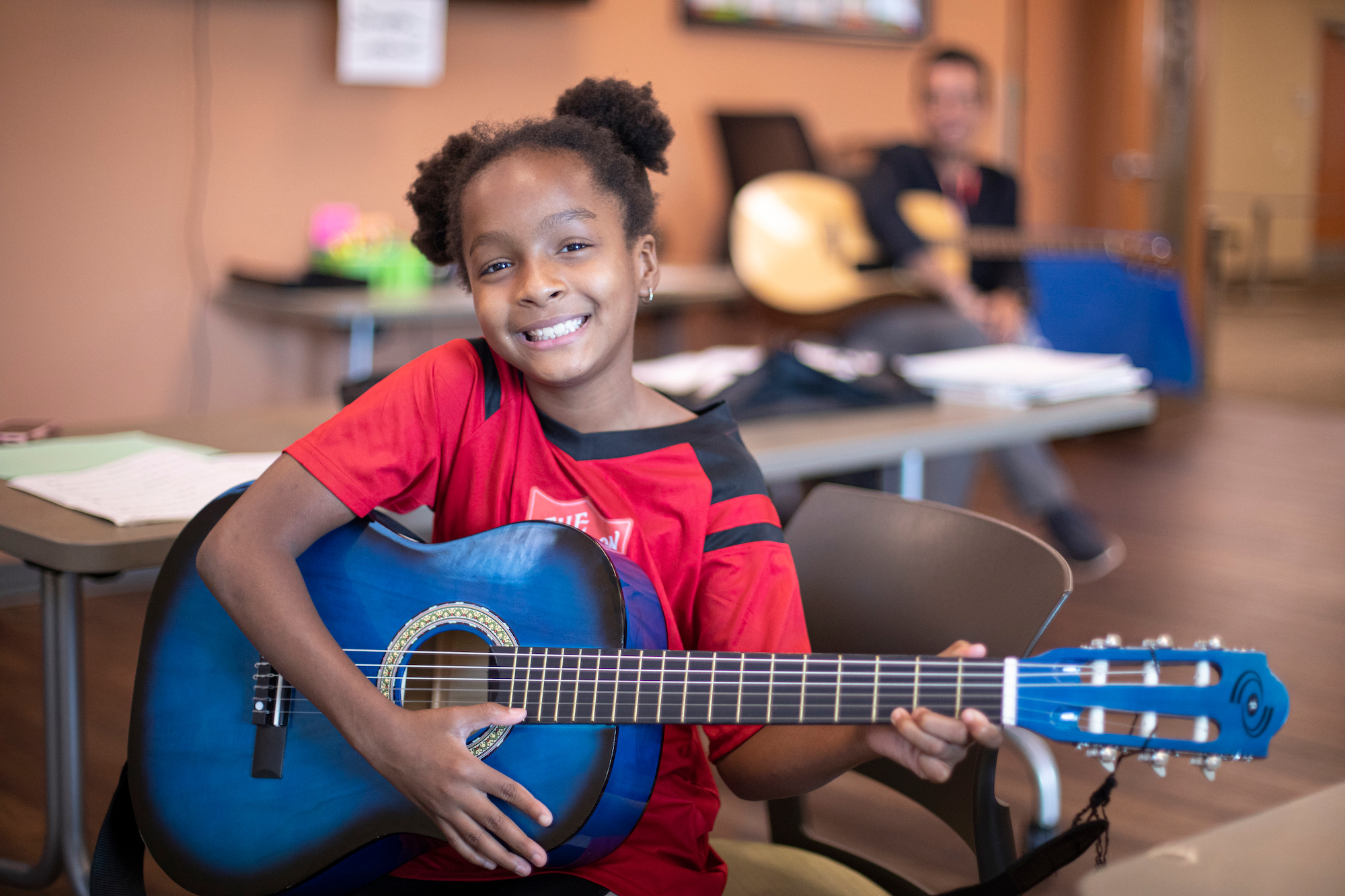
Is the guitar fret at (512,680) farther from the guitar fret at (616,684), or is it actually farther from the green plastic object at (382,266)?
the green plastic object at (382,266)

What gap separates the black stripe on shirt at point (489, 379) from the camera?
4.05 ft

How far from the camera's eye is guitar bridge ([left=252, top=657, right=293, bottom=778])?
3.80 feet

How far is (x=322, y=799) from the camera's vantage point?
44.6 inches

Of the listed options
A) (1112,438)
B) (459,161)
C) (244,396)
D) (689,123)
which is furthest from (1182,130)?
(459,161)

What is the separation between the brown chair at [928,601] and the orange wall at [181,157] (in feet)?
8.85

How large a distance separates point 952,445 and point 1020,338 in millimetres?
1622

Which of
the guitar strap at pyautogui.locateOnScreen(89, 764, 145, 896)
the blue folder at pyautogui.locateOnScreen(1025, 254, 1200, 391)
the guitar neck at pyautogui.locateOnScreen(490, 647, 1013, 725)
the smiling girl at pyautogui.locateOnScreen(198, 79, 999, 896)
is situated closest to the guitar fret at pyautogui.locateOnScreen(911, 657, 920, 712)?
the guitar neck at pyautogui.locateOnScreen(490, 647, 1013, 725)

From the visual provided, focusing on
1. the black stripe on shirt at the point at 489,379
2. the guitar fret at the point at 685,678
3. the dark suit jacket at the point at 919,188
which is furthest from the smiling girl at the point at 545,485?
the dark suit jacket at the point at 919,188

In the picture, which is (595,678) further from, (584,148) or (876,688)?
(584,148)

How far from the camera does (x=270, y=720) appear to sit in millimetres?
1172

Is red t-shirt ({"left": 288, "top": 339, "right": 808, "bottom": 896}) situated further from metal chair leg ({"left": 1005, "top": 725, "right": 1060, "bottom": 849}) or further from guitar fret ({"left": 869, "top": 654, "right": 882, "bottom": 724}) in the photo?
metal chair leg ({"left": 1005, "top": 725, "right": 1060, "bottom": 849})

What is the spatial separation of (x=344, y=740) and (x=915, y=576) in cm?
60

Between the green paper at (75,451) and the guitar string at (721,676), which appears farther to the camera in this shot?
the green paper at (75,451)

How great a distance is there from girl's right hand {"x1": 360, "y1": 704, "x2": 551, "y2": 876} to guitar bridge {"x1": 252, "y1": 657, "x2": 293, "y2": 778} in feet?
0.52
